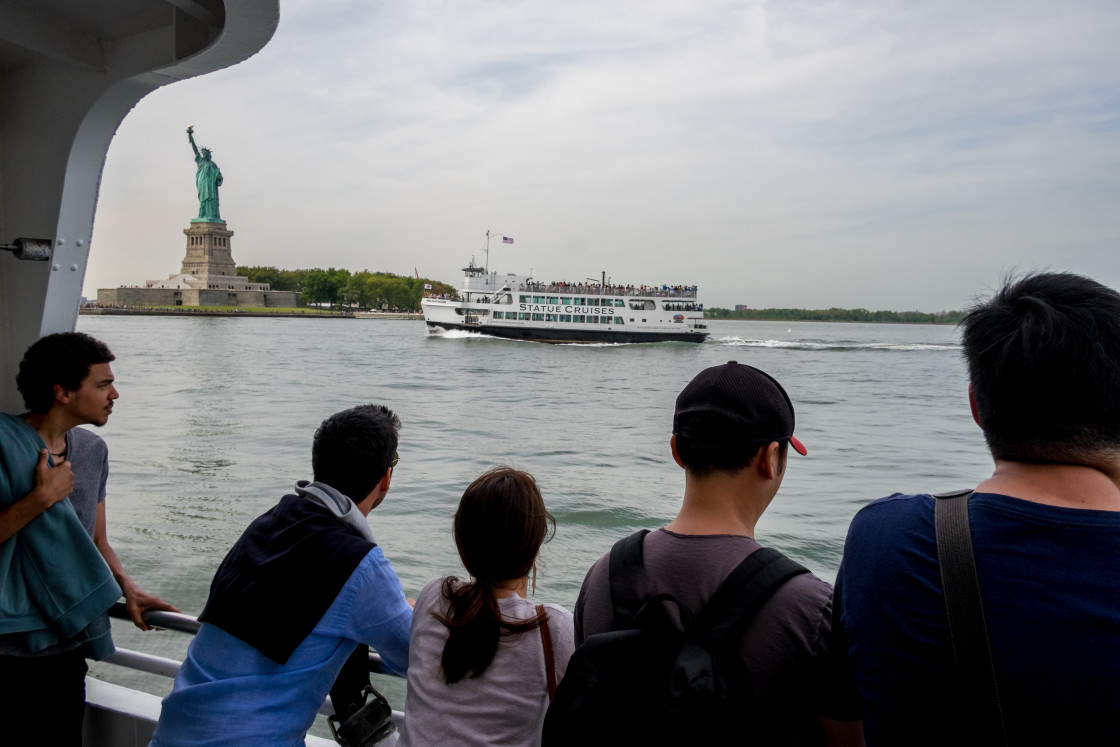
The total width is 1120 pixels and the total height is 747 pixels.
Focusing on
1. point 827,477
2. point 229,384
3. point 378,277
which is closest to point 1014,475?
point 827,477

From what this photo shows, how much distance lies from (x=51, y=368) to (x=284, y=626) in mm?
1009

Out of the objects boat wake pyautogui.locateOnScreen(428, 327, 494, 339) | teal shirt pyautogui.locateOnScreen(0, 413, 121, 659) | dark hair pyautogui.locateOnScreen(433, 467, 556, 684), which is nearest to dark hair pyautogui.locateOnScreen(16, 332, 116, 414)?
teal shirt pyautogui.locateOnScreen(0, 413, 121, 659)

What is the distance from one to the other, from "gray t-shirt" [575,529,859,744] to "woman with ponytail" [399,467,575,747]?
0.29m

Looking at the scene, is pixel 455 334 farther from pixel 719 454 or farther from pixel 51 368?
pixel 719 454

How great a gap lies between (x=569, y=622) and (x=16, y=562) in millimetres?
1320

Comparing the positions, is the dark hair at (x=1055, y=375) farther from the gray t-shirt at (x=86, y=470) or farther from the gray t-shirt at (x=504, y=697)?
the gray t-shirt at (x=86, y=470)

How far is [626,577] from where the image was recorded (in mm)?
1154

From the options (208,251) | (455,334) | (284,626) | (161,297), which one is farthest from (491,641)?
(161,297)

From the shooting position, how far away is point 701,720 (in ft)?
3.27

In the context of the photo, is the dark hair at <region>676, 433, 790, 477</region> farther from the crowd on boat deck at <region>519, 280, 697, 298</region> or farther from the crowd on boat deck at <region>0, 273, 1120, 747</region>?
the crowd on boat deck at <region>519, 280, 697, 298</region>

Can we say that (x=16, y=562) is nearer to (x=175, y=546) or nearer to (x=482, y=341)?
(x=175, y=546)

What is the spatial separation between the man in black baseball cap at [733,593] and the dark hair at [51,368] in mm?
1447

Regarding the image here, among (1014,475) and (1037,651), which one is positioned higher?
(1014,475)

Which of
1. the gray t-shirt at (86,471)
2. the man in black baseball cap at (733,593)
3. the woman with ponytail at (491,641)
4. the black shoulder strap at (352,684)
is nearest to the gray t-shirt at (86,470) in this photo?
the gray t-shirt at (86,471)
